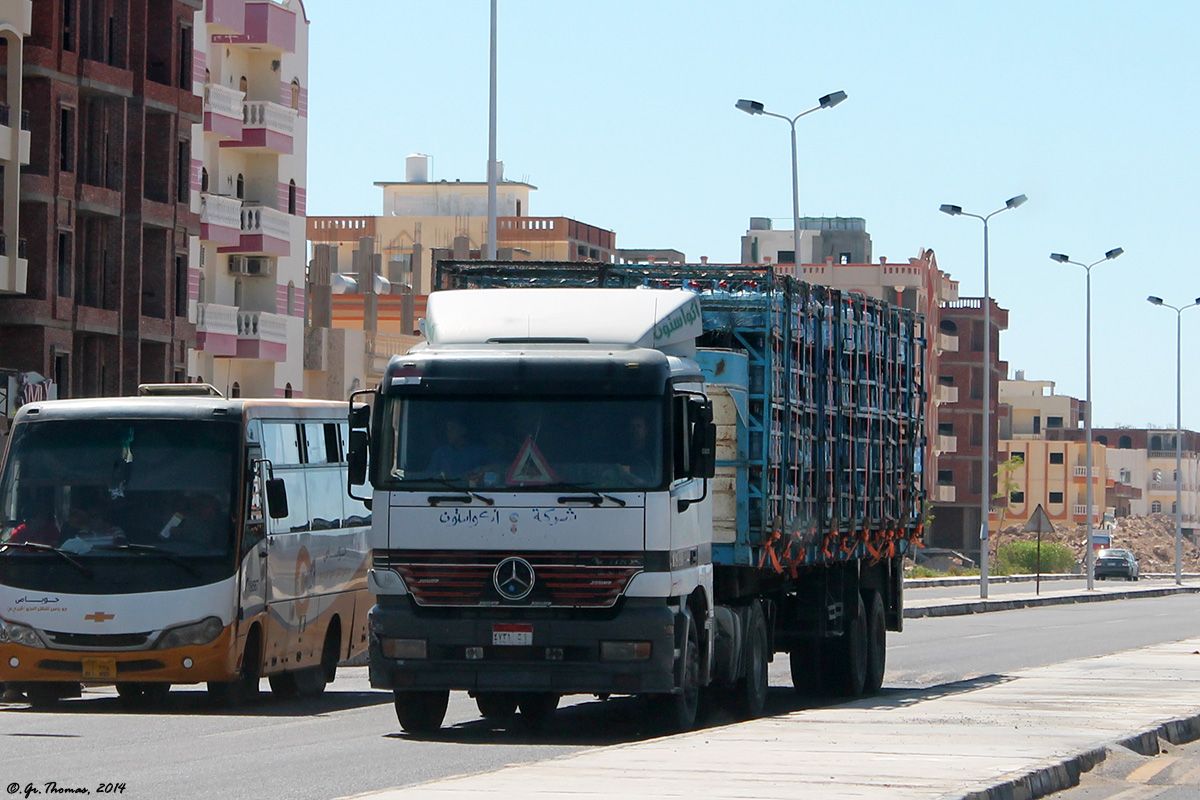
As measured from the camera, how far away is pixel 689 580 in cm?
1599

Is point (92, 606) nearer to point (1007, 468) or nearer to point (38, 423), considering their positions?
point (38, 423)

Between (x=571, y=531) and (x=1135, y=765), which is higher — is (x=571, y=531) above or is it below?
above

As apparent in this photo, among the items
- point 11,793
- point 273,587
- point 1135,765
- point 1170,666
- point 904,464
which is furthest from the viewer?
point 1170,666

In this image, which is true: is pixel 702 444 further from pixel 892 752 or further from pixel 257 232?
pixel 257 232

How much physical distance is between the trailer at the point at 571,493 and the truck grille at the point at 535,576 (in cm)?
1

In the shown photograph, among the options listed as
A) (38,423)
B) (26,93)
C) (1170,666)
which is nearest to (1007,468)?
(26,93)

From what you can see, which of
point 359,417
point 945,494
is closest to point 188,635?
point 359,417

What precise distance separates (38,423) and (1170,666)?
44.4 feet

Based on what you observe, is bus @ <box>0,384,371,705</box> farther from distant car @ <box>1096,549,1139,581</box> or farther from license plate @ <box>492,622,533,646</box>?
distant car @ <box>1096,549,1139,581</box>

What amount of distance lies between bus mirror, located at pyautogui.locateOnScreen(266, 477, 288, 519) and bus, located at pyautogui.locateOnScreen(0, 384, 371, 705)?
0.02 meters

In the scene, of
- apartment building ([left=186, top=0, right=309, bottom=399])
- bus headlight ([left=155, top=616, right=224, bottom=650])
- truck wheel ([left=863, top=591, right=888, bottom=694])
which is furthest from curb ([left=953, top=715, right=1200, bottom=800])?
apartment building ([left=186, top=0, right=309, bottom=399])

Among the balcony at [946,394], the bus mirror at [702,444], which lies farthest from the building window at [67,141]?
the balcony at [946,394]

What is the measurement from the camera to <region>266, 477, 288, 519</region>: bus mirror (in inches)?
755

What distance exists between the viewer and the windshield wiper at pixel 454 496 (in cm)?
1516
